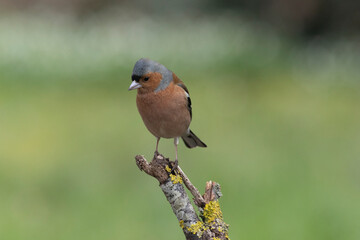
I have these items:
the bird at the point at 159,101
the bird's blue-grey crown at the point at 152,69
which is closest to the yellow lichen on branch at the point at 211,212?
the bird at the point at 159,101

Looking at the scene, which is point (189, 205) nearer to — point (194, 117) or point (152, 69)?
point (152, 69)

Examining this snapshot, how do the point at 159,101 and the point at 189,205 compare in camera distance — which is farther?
the point at 159,101

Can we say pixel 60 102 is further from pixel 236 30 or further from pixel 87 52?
pixel 236 30

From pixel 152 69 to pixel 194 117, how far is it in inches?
165

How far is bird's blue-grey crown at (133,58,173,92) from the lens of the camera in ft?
10.0

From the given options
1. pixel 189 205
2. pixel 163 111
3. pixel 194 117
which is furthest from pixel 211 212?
pixel 194 117

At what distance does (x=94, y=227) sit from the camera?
17.7ft

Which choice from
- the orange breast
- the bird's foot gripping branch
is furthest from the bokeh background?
the bird's foot gripping branch

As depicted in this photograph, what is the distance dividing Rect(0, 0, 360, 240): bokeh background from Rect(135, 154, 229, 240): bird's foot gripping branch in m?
2.40

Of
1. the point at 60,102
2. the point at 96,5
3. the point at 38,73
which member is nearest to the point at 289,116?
the point at 60,102

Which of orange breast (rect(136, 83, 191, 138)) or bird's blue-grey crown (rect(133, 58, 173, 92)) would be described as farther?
orange breast (rect(136, 83, 191, 138))

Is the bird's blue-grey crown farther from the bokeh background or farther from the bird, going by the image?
the bokeh background

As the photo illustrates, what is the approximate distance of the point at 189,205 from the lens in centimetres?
271

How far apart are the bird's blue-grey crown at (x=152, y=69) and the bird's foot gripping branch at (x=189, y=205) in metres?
0.40
